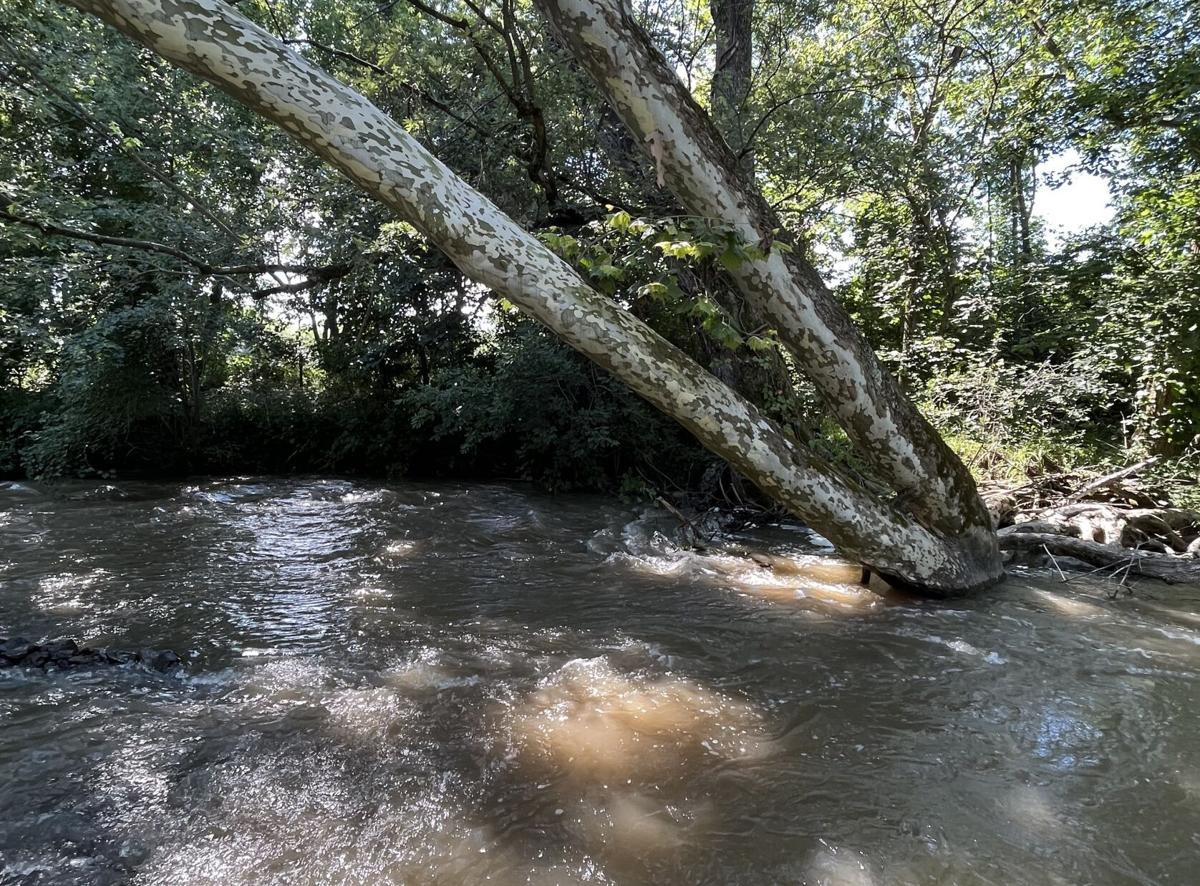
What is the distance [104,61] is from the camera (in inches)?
284

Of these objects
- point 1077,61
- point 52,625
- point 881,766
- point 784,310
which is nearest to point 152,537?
point 52,625

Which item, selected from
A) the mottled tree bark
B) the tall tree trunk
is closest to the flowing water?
the mottled tree bark

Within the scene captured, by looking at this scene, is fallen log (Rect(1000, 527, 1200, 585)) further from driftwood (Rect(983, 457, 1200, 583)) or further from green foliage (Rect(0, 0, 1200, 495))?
green foliage (Rect(0, 0, 1200, 495))

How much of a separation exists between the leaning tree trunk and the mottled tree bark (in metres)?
0.31

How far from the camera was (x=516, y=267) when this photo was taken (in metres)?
3.54

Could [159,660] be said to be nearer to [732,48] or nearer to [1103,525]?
[1103,525]

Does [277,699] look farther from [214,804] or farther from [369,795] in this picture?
[369,795]

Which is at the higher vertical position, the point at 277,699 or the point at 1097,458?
Answer: the point at 1097,458

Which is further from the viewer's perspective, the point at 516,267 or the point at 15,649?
the point at 516,267

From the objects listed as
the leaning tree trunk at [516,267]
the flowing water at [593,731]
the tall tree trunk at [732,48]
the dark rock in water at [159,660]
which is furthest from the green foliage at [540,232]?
the dark rock in water at [159,660]

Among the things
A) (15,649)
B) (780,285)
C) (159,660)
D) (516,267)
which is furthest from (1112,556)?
(15,649)

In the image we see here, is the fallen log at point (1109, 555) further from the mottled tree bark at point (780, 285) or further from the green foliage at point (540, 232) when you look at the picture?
the green foliage at point (540, 232)

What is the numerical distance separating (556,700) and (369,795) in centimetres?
95

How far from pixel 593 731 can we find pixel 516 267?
2.37 m
